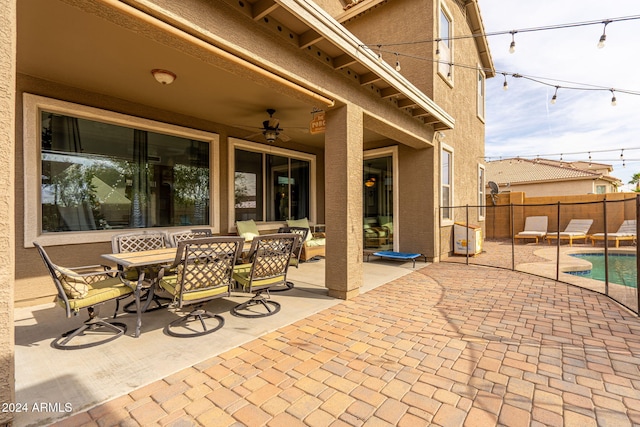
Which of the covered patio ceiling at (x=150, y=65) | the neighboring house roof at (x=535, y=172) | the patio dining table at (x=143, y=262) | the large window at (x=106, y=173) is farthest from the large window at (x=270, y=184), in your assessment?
the neighboring house roof at (x=535, y=172)

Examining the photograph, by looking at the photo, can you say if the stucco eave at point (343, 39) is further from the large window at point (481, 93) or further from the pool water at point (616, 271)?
the large window at point (481, 93)

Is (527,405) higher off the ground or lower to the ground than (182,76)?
lower

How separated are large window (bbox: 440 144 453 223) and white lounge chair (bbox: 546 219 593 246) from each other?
19.7 ft

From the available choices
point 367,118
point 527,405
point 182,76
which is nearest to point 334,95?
point 367,118

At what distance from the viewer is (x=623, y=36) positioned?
4.70m

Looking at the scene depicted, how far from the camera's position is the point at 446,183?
801 centimetres

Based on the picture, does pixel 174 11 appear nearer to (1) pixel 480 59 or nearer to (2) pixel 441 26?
(2) pixel 441 26

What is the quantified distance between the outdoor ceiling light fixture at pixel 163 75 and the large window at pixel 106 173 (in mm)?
1553

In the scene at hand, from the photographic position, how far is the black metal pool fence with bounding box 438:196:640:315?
507 cm

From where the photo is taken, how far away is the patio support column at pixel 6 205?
161 centimetres

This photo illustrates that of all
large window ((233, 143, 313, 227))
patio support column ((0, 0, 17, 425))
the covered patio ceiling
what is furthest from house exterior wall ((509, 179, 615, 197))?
patio support column ((0, 0, 17, 425))

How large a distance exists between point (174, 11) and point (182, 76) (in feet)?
5.98

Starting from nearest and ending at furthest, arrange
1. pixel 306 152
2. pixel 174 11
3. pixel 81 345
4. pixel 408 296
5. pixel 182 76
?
pixel 174 11 < pixel 81 345 < pixel 182 76 < pixel 408 296 < pixel 306 152

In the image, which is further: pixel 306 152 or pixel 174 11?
pixel 306 152
